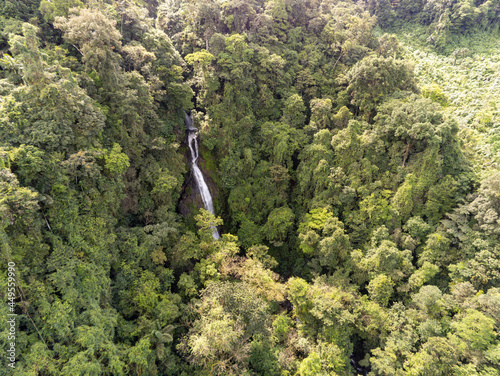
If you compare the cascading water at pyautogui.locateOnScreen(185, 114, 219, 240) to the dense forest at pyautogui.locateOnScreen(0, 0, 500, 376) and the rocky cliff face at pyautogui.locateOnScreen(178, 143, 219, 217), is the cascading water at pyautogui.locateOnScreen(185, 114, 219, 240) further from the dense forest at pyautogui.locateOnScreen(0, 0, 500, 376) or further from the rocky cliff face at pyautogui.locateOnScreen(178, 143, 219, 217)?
the dense forest at pyautogui.locateOnScreen(0, 0, 500, 376)

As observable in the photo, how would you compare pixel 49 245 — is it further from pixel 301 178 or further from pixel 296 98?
pixel 296 98

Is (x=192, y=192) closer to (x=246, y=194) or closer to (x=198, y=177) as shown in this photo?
(x=198, y=177)

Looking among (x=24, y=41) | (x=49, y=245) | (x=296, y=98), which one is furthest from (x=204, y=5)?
(x=49, y=245)

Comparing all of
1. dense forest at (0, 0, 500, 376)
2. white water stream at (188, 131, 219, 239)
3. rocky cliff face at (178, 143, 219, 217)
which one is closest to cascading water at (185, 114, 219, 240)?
white water stream at (188, 131, 219, 239)

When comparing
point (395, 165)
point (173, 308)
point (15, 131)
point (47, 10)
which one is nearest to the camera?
point (15, 131)

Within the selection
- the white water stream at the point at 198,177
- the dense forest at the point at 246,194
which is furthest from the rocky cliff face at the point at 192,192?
the white water stream at the point at 198,177

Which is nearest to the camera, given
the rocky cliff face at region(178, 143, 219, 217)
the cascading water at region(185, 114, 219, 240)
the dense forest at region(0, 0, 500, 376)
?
the dense forest at region(0, 0, 500, 376)

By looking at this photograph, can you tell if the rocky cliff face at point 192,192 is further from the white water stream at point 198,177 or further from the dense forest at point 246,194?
the white water stream at point 198,177

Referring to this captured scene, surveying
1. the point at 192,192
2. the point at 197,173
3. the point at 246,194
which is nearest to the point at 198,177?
the point at 197,173
